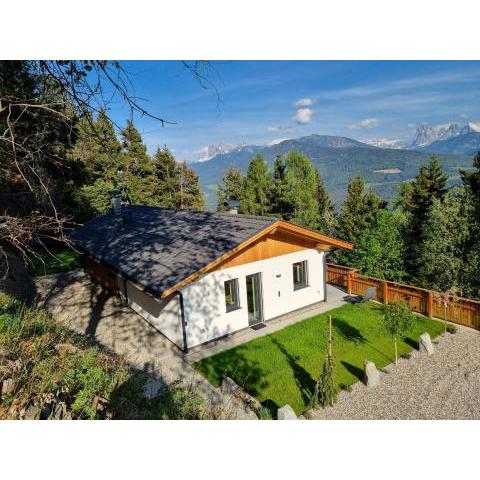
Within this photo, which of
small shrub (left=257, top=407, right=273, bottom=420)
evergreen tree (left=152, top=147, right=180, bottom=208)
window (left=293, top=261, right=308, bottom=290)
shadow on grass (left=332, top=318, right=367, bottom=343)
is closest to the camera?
small shrub (left=257, top=407, right=273, bottom=420)

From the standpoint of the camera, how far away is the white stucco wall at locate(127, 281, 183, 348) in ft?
31.1

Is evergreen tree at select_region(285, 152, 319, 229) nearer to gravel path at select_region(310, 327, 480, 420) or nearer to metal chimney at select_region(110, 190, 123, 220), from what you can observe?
metal chimney at select_region(110, 190, 123, 220)

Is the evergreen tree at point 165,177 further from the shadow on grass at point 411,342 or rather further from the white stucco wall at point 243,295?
the shadow on grass at point 411,342

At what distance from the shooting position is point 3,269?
10.5 metres

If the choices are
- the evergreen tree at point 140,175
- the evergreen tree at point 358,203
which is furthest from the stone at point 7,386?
the evergreen tree at point 140,175

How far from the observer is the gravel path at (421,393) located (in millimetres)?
6895

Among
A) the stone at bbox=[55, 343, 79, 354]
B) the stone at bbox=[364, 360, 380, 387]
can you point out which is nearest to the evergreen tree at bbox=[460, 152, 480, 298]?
the stone at bbox=[364, 360, 380, 387]

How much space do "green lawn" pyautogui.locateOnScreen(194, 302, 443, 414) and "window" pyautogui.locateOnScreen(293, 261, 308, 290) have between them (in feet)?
4.17

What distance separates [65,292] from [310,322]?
32.5ft

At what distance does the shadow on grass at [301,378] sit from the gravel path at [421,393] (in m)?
0.46

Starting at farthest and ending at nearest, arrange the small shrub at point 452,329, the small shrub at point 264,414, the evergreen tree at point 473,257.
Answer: the evergreen tree at point 473,257
the small shrub at point 452,329
the small shrub at point 264,414

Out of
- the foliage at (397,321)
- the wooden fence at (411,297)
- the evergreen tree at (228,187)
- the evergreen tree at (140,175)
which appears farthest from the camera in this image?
the evergreen tree at (228,187)
